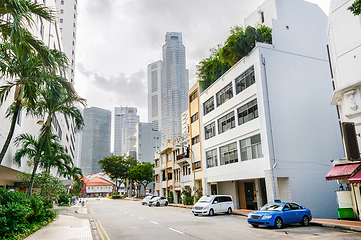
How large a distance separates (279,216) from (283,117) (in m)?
12.2

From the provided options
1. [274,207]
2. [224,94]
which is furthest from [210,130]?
[274,207]

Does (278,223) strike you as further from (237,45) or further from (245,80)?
(237,45)

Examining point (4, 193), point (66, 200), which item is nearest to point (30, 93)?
point (4, 193)

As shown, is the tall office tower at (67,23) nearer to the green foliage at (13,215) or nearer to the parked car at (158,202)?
the parked car at (158,202)

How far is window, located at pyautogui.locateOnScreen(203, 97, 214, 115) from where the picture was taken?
36656mm

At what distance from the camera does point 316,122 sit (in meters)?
27.0

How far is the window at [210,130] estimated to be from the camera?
3581 centimetres

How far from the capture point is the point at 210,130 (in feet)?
121

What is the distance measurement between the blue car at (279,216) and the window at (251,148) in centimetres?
909

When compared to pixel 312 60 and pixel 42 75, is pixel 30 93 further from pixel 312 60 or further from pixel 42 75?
pixel 312 60

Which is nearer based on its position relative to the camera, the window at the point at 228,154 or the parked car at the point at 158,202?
the window at the point at 228,154

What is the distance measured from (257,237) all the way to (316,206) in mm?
14882

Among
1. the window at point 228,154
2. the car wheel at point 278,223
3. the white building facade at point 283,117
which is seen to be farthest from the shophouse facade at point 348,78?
the window at point 228,154

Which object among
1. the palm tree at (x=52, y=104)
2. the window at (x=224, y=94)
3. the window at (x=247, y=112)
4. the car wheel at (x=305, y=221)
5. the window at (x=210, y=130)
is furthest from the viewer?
the window at (x=210, y=130)
